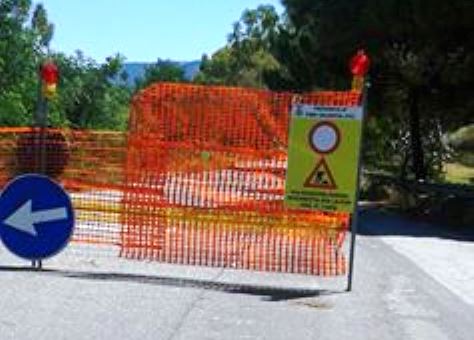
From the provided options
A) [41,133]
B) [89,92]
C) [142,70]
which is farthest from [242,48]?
[41,133]

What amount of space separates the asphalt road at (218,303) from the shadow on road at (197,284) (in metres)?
0.01

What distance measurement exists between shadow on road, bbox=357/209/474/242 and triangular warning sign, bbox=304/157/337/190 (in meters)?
8.95

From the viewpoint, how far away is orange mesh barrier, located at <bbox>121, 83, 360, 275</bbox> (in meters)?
12.6

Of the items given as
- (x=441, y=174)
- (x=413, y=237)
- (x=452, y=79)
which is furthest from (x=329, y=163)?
(x=441, y=174)

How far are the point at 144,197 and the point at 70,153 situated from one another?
5.88ft

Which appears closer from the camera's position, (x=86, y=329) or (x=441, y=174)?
(x=86, y=329)

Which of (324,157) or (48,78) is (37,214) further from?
(324,157)

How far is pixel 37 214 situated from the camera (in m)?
11.8

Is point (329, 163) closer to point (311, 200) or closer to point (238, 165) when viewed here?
point (311, 200)

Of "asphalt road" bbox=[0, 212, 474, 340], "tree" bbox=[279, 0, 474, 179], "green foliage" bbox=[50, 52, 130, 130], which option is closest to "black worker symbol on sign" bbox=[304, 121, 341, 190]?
"asphalt road" bbox=[0, 212, 474, 340]

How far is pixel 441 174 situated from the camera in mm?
40938

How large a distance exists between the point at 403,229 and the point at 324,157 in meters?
11.0

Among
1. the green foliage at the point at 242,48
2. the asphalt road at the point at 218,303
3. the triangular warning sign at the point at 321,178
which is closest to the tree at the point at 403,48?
the asphalt road at the point at 218,303

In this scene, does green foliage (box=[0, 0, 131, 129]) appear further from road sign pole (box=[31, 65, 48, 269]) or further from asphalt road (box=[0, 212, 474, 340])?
asphalt road (box=[0, 212, 474, 340])
